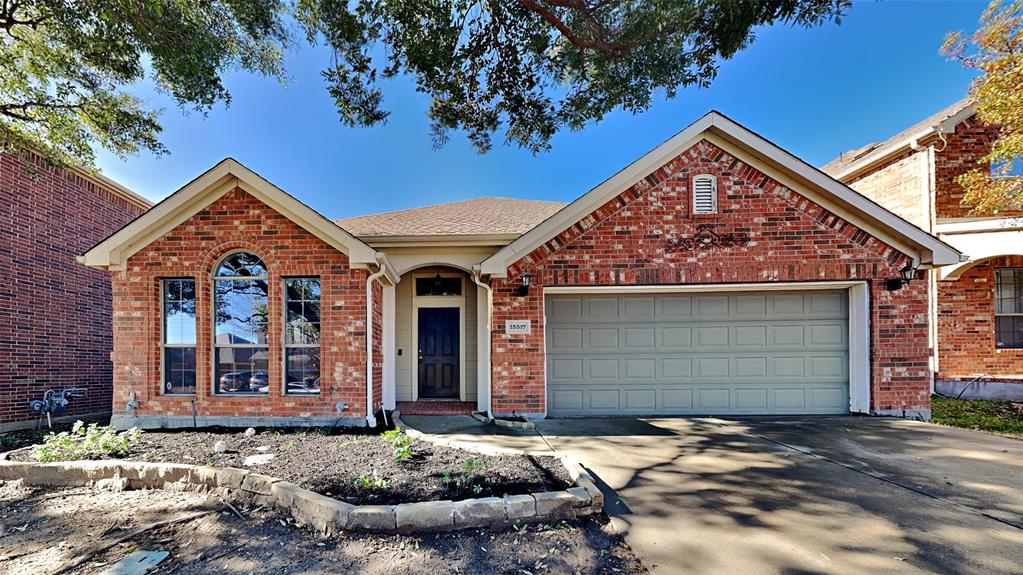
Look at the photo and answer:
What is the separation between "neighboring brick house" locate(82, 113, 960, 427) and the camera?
21.8 ft

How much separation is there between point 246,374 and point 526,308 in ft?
15.1

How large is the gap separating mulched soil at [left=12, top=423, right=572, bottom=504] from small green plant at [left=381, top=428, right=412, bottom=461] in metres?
0.07

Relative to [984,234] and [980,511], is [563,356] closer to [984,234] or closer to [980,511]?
[980,511]

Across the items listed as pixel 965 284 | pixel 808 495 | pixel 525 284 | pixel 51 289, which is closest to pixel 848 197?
pixel 808 495

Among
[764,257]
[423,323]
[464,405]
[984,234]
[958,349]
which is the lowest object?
[464,405]

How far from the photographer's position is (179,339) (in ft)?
22.2

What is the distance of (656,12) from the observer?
6016 mm

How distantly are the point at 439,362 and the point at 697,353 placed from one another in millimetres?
5024

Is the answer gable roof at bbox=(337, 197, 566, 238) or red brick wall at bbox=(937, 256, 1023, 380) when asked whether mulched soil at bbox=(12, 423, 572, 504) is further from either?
red brick wall at bbox=(937, 256, 1023, 380)

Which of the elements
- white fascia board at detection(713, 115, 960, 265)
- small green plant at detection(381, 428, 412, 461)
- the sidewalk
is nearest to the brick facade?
white fascia board at detection(713, 115, 960, 265)

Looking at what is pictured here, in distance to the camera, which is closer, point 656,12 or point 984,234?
point 656,12

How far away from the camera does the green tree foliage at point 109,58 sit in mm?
6125

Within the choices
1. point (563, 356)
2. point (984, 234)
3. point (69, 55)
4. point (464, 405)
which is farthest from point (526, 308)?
point (984, 234)

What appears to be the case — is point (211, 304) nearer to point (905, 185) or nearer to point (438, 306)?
point (438, 306)
